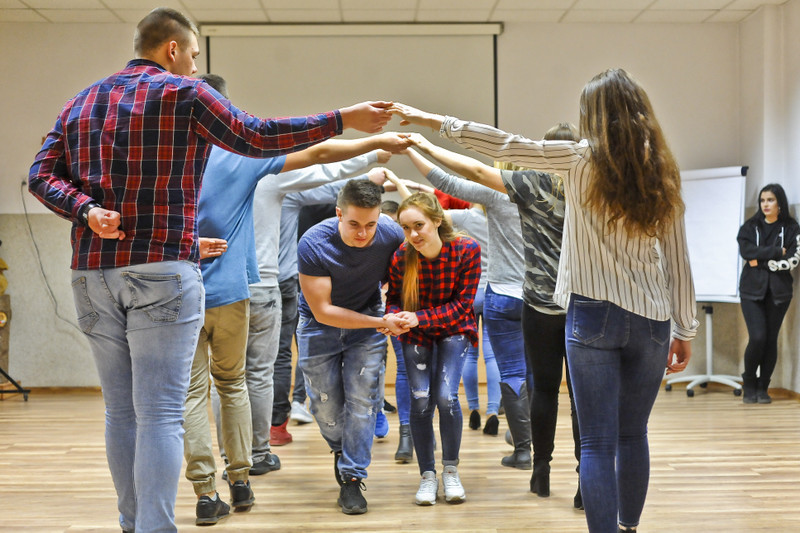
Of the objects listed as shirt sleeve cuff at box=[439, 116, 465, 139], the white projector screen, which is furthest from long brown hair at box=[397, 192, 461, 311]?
the white projector screen

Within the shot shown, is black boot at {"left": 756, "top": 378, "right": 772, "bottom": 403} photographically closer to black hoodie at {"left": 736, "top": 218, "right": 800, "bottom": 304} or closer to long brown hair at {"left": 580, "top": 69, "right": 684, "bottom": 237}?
black hoodie at {"left": 736, "top": 218, "right": 800, "bottom": 304}

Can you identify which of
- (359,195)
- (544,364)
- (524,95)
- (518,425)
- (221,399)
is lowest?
(518,425)

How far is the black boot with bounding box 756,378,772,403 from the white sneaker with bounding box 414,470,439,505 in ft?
12.0

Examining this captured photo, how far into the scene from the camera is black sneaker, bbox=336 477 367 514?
295 centimetres

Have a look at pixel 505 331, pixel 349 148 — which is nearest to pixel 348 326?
pixel 349 148

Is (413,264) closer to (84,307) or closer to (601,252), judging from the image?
(601,252)

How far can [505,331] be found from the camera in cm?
375

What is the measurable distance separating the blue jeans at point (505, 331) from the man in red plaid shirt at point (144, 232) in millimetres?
2006

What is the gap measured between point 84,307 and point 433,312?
1427 millimetres

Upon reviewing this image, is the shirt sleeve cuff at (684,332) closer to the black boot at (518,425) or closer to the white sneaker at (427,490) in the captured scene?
the white sneaker at (427,490)

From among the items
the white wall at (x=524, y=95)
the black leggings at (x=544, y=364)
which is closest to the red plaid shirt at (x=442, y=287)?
the black leggings at (x=544, y=364)

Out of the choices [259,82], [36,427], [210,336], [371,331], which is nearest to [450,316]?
[371,331]

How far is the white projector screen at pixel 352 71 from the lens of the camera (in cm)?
663

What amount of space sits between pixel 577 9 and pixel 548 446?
4524 mm
